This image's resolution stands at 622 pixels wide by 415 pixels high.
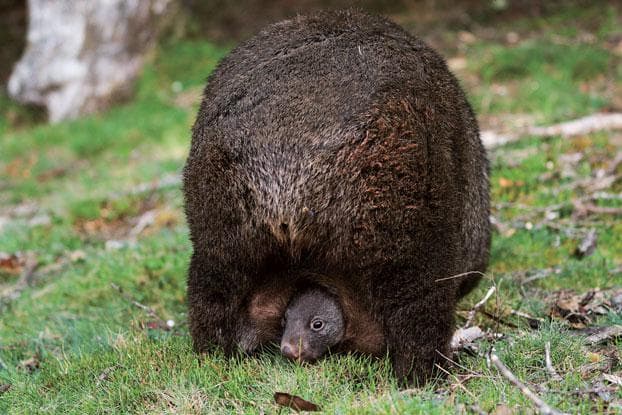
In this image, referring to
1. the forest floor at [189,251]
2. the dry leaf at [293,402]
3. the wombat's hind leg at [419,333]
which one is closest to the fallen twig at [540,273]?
the forest floor at [189,251]

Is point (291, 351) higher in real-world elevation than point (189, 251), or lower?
higher

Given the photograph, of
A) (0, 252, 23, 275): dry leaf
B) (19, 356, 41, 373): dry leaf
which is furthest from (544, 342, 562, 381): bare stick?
(0, 252, 23, 275): dry leaf

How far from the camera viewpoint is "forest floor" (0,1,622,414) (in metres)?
3.69

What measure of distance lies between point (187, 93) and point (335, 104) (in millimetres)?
8729

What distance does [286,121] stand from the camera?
11.5 feet

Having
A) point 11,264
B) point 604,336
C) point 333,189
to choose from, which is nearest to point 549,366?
point 604,336

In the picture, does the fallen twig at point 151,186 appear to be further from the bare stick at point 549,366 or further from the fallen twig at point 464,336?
the bare stick at point 549,366

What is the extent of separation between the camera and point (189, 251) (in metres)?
6.14

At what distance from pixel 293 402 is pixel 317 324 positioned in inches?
20.2

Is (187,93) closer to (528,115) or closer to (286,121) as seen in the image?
(528,115)

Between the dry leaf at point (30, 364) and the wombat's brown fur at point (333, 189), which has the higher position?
the wombat's brown fur at point (333, 189)

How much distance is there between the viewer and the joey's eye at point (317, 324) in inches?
154

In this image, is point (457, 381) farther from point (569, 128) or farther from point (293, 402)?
point (569, 128)

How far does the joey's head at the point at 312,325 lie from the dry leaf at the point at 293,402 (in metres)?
0.37
